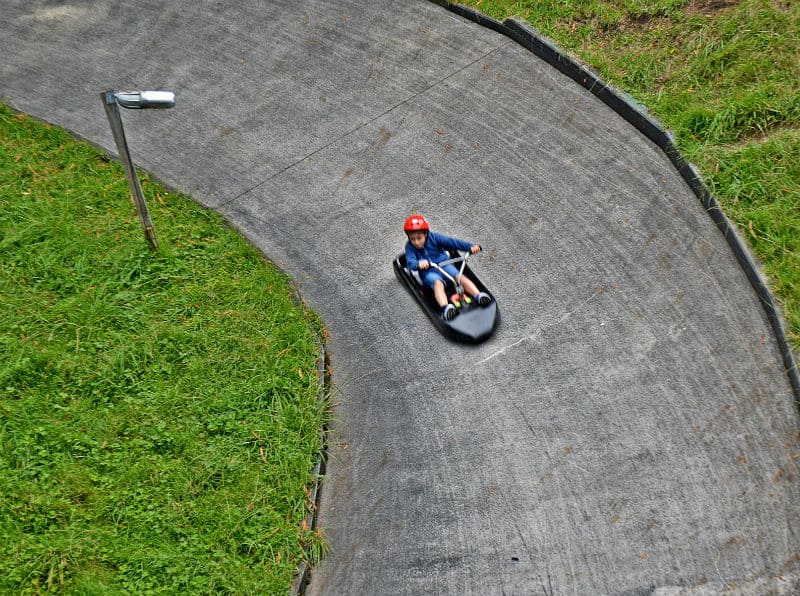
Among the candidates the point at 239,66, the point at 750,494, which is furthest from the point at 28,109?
the point at 750,494

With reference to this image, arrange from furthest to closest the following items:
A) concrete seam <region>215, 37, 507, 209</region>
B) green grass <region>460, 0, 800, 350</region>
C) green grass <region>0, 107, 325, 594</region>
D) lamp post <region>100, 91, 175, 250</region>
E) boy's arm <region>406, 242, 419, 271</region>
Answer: concrete seam <region>215, 37, 507, 209</region>, green grass <region>460, 0, 800, 350</region>, boy's arm <region>406, 242, 419, 271</region>, lamp post <region>100, 91, 175, 250</region>, green grass <region>0, 107, 325, 594</region>

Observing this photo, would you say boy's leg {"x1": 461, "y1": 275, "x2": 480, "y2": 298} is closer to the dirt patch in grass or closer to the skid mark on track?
the skid mark on track

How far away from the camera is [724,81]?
9.21 meters

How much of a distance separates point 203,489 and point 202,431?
0.61 m

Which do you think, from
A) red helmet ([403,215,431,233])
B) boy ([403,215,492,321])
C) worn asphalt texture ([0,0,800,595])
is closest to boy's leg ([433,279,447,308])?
boy ([403,215,492,321])

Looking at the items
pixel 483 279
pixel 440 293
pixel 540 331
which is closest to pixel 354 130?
pixel 483 279

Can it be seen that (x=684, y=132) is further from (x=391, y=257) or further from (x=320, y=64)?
(x=320, y=64)

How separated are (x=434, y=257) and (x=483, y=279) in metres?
0.76

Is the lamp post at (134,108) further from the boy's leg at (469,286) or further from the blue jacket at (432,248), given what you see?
the boy's leg at (469,286)

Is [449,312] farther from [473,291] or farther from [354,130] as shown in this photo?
[354,130]

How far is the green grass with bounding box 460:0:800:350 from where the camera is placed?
800cm

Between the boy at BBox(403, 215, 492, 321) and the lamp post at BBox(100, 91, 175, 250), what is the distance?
2.78 m

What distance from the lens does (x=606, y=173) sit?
907 centimetres

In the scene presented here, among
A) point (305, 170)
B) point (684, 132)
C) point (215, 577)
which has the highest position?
point (684, 132)
